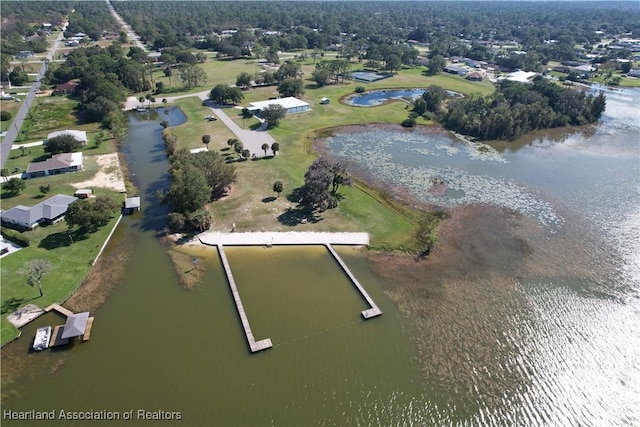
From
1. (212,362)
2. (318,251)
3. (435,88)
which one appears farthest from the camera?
(435,88)

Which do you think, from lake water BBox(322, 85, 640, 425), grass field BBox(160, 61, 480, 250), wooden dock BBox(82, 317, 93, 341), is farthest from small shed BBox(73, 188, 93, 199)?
lake water BBox(322, 85, 640, 425)

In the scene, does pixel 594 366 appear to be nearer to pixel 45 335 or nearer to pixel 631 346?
pixel 631 346

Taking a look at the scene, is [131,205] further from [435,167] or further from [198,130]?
[435,167]

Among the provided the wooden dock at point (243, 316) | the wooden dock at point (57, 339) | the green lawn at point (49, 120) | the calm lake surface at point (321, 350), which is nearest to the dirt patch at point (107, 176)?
the calm lake surface at point (321, 350)

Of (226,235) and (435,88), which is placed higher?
(435,88)

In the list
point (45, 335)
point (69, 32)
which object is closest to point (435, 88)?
point (45, 335)

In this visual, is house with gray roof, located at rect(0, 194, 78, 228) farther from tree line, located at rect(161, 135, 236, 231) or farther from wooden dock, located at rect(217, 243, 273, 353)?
wooden dock, located at rect(217, 243, 273, 353)

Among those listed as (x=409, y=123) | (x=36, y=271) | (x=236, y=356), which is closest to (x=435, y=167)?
(x=409, y=123)

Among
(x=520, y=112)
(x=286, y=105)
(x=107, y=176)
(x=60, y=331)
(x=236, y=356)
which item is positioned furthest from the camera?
(x=286, y=105)
